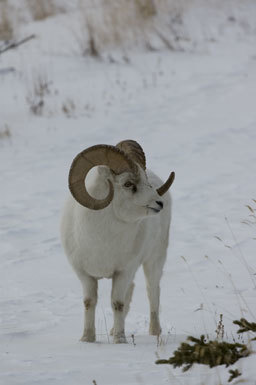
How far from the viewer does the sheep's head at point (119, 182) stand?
17.1ft

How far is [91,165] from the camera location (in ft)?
17.2

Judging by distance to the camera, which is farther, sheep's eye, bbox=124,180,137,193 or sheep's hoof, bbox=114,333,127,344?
sheep's hoof, bbox=114,333,127,344

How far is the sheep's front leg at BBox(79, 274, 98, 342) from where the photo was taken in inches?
221

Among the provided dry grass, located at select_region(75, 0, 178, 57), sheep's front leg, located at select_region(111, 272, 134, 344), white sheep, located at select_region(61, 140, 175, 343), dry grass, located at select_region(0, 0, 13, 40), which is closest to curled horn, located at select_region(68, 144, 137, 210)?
white sheep, located at select_region(61, 140, 175, 343)

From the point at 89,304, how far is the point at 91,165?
1.06 meters

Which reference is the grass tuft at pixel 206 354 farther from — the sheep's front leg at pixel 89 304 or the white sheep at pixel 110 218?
the sheep's front leg at pixel 89 304

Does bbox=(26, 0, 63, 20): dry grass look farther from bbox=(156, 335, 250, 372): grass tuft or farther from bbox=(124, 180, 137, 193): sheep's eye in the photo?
bbox=(156, 335, 250, 372): grass tuft

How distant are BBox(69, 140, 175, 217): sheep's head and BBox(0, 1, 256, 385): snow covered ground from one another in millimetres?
672

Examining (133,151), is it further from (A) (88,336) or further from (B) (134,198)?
(A) (88,336)

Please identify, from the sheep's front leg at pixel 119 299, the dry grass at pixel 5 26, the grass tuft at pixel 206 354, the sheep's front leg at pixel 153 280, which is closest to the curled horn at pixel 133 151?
the sheep's front leg at pixel 119 299

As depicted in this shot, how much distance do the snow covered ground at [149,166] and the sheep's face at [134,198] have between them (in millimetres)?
627

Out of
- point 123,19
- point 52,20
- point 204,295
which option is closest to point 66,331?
point 204,295

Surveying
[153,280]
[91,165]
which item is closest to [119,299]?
[153,280]

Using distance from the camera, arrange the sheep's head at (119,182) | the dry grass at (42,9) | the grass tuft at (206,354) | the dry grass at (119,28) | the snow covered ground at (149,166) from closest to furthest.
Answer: the grass tuft at (206,354) < the snow covered ground at (149,166) < the sheep's head at (119,182) < the dry grass at (119,28) < the dry grass at (42,9)
